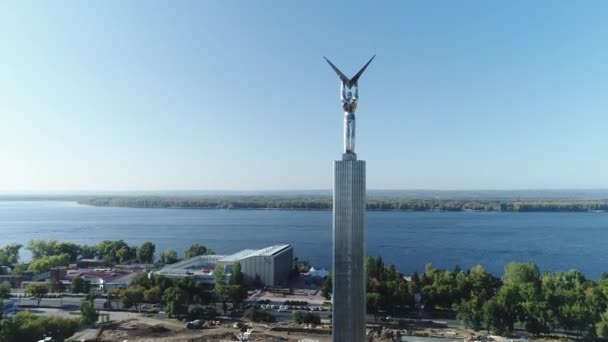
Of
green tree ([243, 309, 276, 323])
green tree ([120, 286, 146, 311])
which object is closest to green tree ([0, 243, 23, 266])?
green tree ([120, 286, 146, 311])

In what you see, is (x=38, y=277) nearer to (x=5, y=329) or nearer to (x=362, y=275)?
(x=5, y=329)

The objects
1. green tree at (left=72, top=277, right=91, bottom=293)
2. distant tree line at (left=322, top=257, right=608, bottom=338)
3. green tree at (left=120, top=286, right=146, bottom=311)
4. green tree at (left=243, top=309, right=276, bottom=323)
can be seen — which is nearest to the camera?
distant tree line at (left=322, top=257, right=608, bottom=338)

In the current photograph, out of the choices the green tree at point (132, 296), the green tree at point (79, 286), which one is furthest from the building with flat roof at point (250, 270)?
the green tree at point (132, 296)

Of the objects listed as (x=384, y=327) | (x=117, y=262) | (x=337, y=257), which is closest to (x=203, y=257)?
(x=117, y=262)

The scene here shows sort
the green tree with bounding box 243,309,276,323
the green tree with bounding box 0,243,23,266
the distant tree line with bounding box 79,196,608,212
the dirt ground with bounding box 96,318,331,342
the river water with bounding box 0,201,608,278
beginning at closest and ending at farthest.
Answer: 1. the dirt ground with bounding box 96,318,331,342
2. the green tree with bounding box 243,309,276,323
3. the green tree with bounding box 0,243,23,266
4. the river water with bounding box 0,201,608,278
5. the distant tree line with bounding box 79,196,608,212

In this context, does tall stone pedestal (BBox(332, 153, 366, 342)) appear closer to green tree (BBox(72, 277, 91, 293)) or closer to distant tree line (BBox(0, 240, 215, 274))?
green tree (BBox(72, 277, 91, 293))

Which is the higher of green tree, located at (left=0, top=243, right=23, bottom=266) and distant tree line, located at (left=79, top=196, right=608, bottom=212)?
distant tree line, located at (left=79, top=196, right=608, bottom=212)
